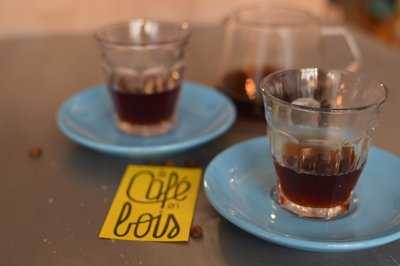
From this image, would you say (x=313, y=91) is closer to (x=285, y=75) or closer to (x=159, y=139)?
(x=285, y=75)

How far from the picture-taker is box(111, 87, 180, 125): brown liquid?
0.76 metres

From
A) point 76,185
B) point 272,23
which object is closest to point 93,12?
point 272,23

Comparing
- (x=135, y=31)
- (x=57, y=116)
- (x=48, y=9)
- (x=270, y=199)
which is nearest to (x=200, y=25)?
(x=48, y=9)

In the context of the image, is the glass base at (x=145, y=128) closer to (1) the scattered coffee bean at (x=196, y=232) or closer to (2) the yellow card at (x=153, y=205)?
(2) the yellow card at (x=153, y=205)

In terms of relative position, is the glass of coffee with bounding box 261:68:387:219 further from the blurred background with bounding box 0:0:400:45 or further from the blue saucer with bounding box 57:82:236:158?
the blurred background with bounding box 0:0:400:45

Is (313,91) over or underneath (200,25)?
over

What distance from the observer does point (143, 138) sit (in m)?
0.75

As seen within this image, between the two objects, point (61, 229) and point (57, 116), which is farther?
point (57, 116)

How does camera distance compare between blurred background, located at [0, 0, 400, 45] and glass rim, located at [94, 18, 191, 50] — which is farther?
blurred background, located at [0, 0, 400, 45]

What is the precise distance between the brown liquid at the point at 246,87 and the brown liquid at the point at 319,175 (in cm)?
23

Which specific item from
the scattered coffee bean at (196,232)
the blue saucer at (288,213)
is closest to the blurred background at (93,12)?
the blue saucer at (288,213)

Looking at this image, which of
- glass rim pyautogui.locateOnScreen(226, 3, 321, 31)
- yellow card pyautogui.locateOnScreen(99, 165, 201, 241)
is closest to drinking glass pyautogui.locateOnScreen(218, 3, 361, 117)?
glass rim pyautogui.locateOnScreen(226, 3, 321, 31)

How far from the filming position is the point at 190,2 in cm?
134

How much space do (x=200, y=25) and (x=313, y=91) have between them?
2.04 ft
